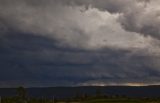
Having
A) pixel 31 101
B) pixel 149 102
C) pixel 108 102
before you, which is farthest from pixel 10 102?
pixel 149 102

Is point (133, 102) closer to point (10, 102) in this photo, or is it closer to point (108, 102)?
point (108, 102)

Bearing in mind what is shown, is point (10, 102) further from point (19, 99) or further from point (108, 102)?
point (108, 102)

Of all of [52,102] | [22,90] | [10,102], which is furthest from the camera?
[52,102]

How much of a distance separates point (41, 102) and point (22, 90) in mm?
12129

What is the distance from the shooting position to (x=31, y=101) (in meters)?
168

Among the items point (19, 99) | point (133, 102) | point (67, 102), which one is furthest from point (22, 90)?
point (133, 102)

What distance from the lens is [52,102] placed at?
561ft

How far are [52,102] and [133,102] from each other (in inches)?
1068

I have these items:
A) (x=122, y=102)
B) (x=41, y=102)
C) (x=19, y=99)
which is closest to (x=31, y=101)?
(x=41, y=102)

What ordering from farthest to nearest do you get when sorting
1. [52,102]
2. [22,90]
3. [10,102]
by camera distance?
[52,102] → [22,90] → [10,102]

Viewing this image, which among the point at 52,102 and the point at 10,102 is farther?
the point at 52,102

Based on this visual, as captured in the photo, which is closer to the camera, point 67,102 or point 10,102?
point 10,102

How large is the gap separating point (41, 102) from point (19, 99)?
56.4ft

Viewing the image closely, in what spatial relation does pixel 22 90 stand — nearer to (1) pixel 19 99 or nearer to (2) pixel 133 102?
(1) pixel 19 99
